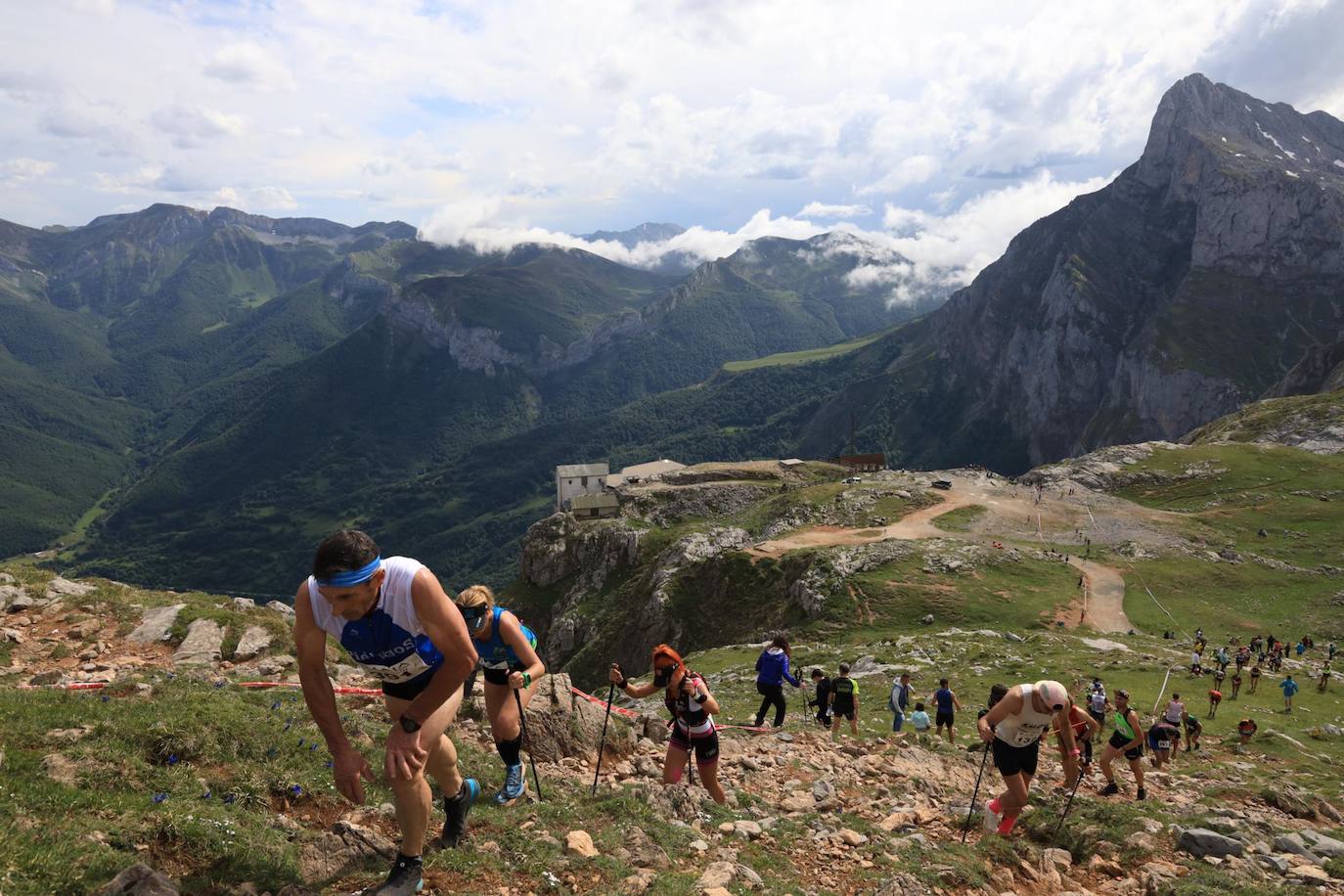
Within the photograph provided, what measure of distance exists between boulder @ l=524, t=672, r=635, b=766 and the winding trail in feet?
117

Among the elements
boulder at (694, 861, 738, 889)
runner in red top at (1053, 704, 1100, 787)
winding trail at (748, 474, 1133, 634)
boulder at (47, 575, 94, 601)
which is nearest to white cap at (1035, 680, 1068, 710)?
runner in red top at (1053, 704, 1100, 787)

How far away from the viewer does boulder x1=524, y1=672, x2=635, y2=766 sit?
12.6 metres

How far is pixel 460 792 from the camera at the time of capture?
7691 mm

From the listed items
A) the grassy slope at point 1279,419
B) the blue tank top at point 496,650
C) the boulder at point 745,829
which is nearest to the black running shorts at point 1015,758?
the boulder at point 745,829

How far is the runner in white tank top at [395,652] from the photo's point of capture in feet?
19.3

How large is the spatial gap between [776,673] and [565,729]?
5894mm

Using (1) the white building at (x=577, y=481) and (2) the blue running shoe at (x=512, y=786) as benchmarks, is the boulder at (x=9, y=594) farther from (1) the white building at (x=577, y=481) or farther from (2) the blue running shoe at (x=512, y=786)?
(1) the white building at (x=577, y=481)

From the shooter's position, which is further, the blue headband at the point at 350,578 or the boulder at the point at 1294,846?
the boulder at the point at 1294,846

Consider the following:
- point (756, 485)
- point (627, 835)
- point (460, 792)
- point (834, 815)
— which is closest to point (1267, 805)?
point (834, 815)

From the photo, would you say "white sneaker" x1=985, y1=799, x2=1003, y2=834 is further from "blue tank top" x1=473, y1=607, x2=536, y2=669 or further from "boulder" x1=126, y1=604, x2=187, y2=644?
"boulder" x1=126, y1=604, x2=187, y2=644

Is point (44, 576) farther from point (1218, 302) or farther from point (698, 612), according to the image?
point (1218, 302)

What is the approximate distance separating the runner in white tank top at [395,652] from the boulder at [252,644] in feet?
46.7

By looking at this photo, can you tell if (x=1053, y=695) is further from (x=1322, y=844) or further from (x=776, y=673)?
(x=776, y=673)

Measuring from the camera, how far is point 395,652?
6.36m
